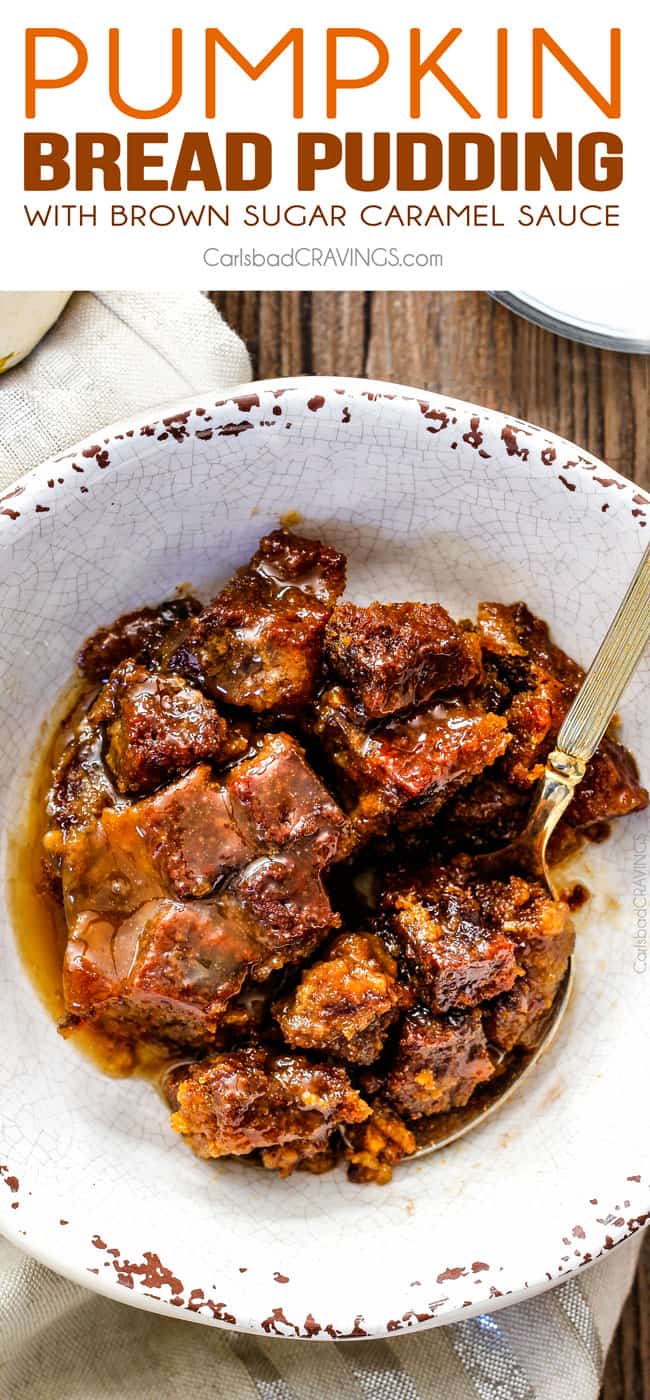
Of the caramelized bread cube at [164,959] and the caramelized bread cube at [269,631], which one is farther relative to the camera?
the caramelized bread cube at [269,631]

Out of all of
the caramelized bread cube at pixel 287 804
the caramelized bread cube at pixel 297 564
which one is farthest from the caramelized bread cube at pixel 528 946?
the caramelized bread cube at pixel 297 564

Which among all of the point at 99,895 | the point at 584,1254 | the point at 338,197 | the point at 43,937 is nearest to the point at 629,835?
the point at 584,1254

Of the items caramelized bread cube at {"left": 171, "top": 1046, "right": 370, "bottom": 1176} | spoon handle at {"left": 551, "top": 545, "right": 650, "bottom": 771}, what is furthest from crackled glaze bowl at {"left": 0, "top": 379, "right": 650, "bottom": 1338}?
caramelized bread cube at {"left": 171, "top": 1046, "right": 370, "bottom": 1176}

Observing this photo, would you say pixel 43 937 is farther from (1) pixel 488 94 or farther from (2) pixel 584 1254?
(1) pixel 488 94

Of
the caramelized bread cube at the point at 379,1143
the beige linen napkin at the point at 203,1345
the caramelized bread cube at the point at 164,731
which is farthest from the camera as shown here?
the beige linen napkin at the point at 203,1345

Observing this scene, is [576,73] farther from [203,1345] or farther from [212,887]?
[203,1345]

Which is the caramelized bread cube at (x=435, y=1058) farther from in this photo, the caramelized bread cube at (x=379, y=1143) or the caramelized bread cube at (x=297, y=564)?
the caramelized bread cube at (x=297, y=564)

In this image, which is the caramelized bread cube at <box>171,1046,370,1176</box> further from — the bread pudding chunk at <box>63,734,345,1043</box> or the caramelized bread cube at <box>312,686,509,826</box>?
the caramelized bread cube at <box>312,686,509,826</box>
